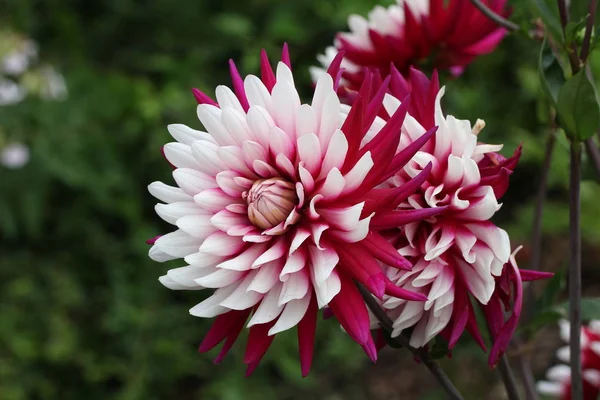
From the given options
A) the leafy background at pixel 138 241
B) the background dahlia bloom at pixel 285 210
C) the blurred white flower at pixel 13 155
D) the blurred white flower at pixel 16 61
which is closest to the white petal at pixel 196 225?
the background dahlia bloom at pixel 285 210

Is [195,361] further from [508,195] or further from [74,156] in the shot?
A: [508,195]

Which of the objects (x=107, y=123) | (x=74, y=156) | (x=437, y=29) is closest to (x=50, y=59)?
(x=107, y=123)

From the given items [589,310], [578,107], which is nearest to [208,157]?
[578,107]

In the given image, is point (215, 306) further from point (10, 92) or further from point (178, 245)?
point (10, 92)

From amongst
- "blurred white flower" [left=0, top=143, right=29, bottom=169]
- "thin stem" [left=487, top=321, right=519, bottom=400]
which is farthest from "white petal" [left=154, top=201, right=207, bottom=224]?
"blurred white flower" [left=0, top=143, right=29, bottom=169]

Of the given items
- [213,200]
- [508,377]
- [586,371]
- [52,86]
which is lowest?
[586,371]
